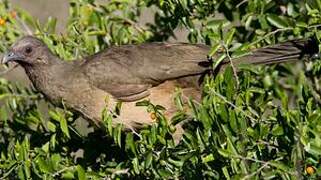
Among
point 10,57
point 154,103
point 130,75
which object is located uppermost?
point 10,57

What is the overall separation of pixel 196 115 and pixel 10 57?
1.73 metres

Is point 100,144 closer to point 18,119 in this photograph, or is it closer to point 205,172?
point 18,119

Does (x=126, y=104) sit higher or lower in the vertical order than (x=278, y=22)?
lower

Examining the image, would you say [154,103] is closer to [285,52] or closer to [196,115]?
[285,52]

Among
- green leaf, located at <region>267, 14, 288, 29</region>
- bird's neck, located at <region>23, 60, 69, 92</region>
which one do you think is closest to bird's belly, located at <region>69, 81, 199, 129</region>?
bird's neck, located at <region>23, 60, 69, 92</region>

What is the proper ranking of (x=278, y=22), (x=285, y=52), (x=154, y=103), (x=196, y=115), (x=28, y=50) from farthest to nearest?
(x=28, y=50)
(x=154, y=103)
(x=285, y=52)
(x=278, y=22)
(x=196, y=115)

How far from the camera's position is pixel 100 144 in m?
4.52

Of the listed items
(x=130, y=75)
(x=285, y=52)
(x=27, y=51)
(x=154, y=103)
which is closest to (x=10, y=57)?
(x=27, y=51)

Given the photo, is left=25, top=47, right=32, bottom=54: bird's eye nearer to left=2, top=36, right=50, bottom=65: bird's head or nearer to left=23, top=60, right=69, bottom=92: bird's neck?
left=2, top=36, right=50, bottom=65: bird's head

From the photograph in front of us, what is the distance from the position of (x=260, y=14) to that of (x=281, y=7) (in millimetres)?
486

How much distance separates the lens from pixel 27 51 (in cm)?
479

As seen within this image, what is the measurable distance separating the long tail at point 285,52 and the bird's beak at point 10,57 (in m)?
1.19

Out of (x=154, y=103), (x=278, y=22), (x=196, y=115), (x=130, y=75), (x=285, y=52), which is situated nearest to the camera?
(x=196, y=115)

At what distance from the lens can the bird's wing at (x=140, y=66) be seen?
15.2ft
